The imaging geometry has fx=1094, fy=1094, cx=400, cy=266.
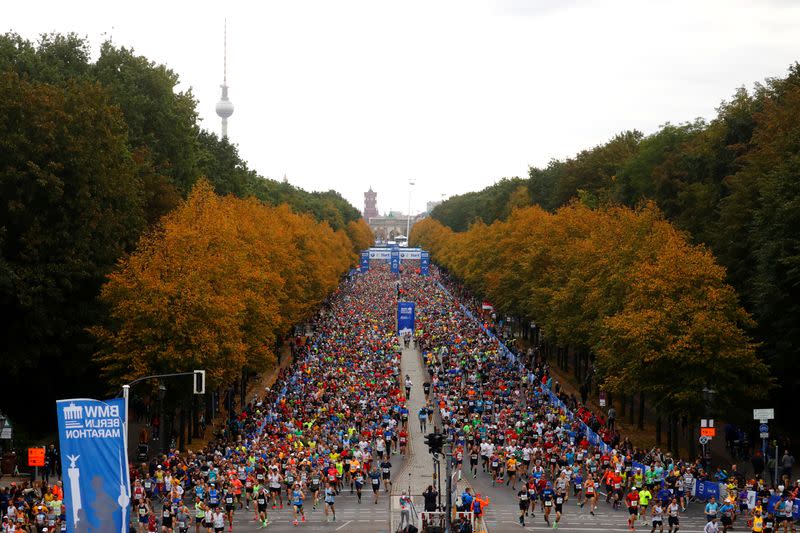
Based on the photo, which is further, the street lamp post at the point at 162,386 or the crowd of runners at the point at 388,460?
the crowd of runners at the point at 388,460

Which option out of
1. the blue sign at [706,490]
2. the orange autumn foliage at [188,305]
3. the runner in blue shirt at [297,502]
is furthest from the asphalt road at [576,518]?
the orange autumn foliage at [188,305]

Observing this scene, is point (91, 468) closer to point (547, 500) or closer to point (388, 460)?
point (547, 500)

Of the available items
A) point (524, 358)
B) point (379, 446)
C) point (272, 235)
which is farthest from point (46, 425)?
point (524, 358)

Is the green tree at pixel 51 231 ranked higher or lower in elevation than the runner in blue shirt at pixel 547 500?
higher

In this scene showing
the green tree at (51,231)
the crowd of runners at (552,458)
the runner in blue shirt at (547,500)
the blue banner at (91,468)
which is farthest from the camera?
the green tree at (51,231)

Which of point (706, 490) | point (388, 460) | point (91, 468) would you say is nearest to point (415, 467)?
point (388, 460)

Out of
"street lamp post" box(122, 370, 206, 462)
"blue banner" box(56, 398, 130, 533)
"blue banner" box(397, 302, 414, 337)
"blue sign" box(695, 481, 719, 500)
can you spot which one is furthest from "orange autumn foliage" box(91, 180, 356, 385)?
"blue banner" box(56, 398, 130, 533)

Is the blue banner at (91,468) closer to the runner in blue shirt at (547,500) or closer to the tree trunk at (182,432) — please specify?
the runner in blue shirt at (547,500)
